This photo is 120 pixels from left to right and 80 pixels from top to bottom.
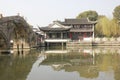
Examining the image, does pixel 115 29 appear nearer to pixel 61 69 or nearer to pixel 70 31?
pixel 70 31

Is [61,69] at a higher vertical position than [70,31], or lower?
lower

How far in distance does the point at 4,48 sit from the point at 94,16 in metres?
64.1

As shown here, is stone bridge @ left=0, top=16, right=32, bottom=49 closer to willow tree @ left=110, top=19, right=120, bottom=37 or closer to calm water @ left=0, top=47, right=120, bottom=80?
calm water @ left=0, top=47, right=120, bottom=80

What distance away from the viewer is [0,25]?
38.5 metres

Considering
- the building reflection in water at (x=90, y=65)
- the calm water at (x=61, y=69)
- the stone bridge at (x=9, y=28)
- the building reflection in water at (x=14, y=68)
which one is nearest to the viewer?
the calm water at (x=61, y=69)

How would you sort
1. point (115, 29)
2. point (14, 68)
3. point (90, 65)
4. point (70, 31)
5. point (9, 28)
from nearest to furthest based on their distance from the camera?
point (14, 68), point (90, 65), point (9, 28), point (115, 29), point (70, 31)

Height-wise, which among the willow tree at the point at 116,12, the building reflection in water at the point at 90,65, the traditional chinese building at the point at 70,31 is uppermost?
the willow tree at the point at 116,12

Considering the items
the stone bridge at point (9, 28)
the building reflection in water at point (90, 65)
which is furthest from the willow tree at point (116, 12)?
the building reflection in water at point (90, 65)

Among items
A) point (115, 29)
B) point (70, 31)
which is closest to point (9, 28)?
point (70, 31)

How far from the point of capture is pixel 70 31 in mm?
77125

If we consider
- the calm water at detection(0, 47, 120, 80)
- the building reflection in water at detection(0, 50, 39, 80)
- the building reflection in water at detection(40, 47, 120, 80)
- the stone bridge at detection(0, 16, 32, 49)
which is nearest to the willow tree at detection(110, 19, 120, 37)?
the stone bridge at detection(0, 16, 32, 49)

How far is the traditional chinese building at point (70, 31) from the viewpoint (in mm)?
71375

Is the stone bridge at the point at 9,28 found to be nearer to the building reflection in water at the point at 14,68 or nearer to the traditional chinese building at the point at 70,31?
the building reflection in water at the point at 14,68

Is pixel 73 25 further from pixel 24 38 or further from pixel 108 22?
pixel 24 38
